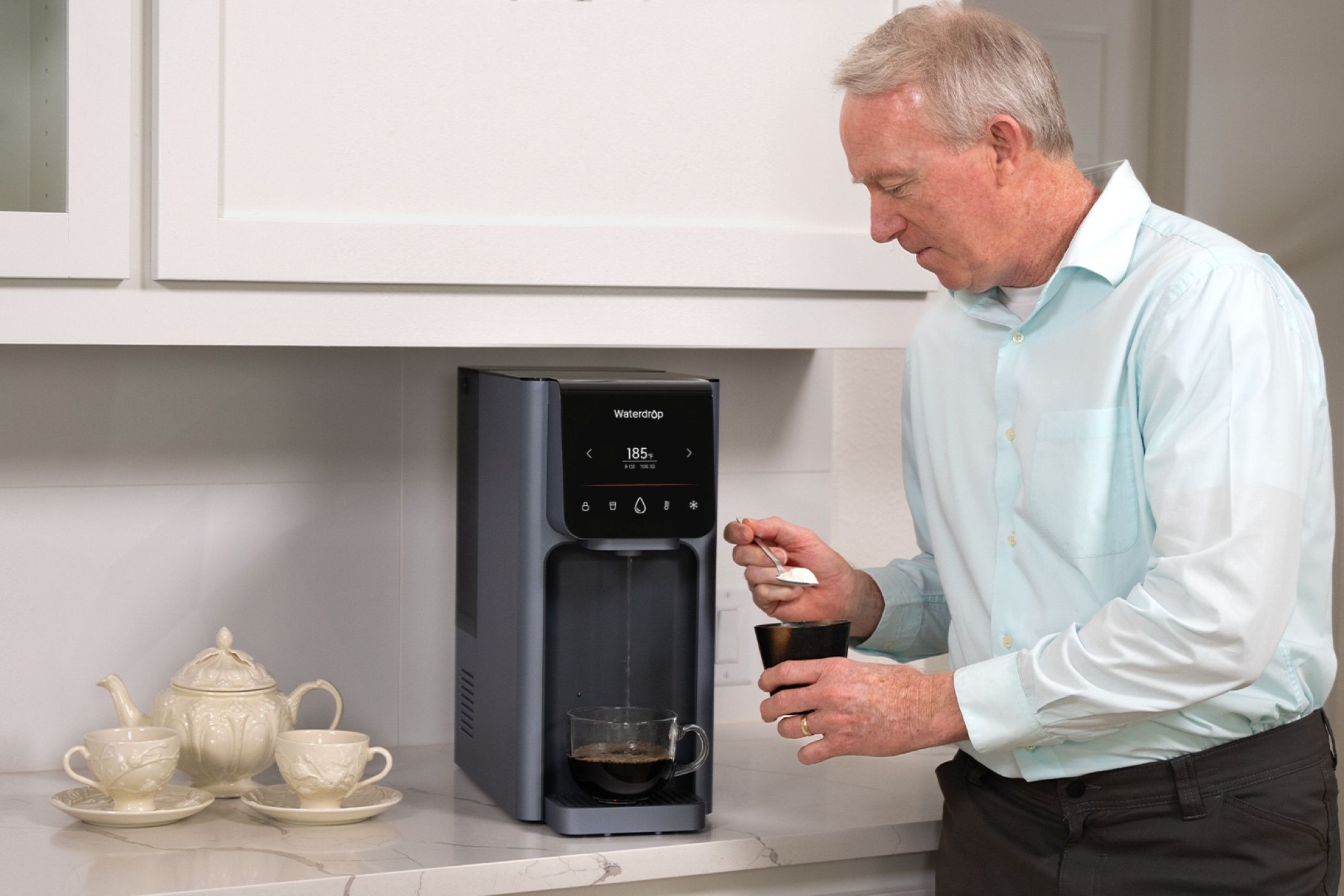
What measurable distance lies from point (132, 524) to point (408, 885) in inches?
22.8

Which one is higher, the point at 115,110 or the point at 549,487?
the point at 115,110

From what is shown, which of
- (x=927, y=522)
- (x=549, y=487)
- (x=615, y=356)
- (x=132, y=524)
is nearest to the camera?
(x=549, y=487)

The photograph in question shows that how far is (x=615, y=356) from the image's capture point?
1725 mm

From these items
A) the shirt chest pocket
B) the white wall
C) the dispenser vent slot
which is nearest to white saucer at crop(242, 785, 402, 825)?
the dispenser vent slot

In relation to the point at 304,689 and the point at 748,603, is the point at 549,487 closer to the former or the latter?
the point at 304,689

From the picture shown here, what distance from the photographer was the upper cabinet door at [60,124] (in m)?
1.21

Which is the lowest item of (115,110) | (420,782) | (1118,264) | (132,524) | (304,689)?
(420,782)

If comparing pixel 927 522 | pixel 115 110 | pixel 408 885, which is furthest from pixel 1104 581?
pixel 115 110

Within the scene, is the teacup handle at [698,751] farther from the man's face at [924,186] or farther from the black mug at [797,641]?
the man's face at [924,186]

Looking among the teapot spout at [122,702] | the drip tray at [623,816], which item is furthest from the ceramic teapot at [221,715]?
the drip tray at [623,816]

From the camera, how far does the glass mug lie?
1.28 metres

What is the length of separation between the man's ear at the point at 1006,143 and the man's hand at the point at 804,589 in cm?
41

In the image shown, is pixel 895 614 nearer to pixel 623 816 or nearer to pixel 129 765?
pixel 623 816

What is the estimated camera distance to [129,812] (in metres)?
1.30
